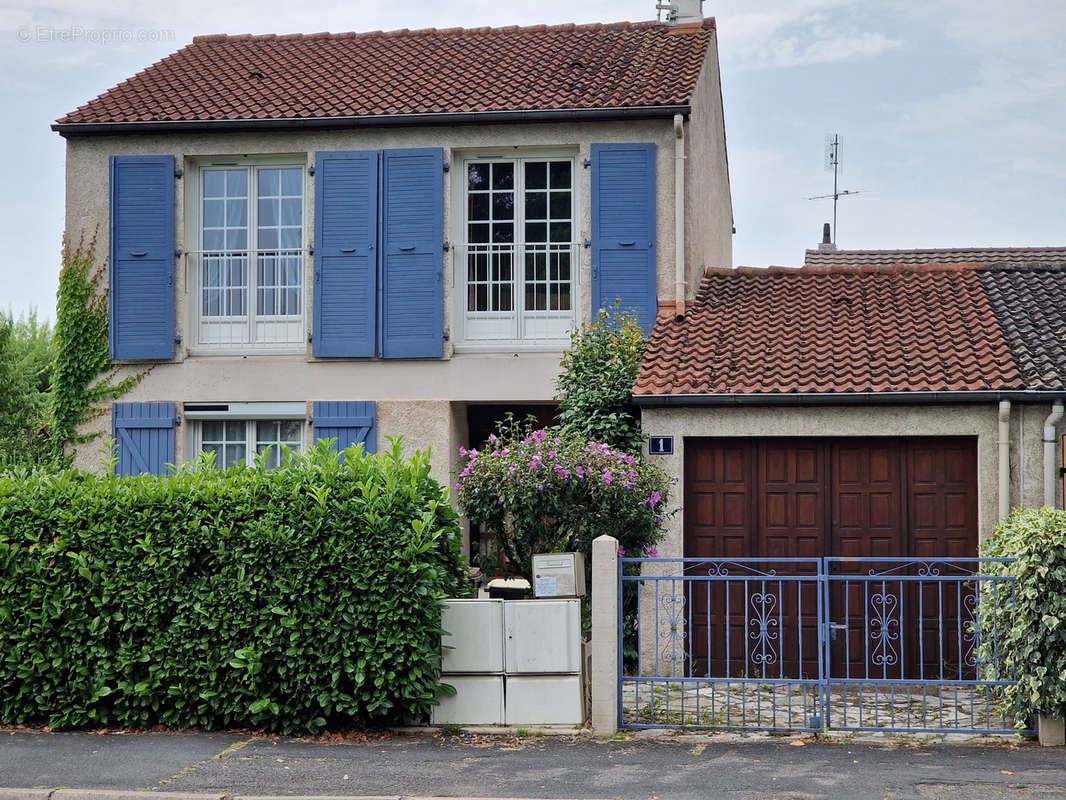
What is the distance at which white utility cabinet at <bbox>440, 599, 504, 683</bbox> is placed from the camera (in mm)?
9359

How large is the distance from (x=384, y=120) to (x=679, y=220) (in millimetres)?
3563

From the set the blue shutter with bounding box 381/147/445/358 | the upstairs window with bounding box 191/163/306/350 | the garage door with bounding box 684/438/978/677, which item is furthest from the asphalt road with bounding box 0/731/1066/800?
the upstairs window with bounding box 191/163/306/350

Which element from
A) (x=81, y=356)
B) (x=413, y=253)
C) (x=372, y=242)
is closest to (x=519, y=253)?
(x=413, y=253)

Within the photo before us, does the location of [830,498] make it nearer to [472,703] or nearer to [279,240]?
[472,703]

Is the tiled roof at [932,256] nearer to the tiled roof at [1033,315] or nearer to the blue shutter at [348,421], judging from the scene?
the tiled roof at [1033,315]

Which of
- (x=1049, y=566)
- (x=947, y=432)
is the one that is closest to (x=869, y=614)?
(x=947, y=432)

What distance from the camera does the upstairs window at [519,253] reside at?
14211 millimetres

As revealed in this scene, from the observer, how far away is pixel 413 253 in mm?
14156

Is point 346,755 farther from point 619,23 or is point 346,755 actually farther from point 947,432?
point 619,23

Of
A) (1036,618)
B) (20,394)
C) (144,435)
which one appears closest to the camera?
(1036,618)

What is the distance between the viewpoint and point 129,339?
14422 mm

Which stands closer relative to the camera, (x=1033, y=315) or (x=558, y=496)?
(x=558, y=496)

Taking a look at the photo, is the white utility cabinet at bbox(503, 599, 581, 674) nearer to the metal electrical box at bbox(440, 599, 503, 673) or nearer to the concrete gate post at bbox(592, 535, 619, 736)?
the metal electrical box at bbox(440, 599, 503, 673)

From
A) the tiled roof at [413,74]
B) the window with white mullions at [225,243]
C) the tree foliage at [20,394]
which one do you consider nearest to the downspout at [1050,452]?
the tiled roof at [413,74]
